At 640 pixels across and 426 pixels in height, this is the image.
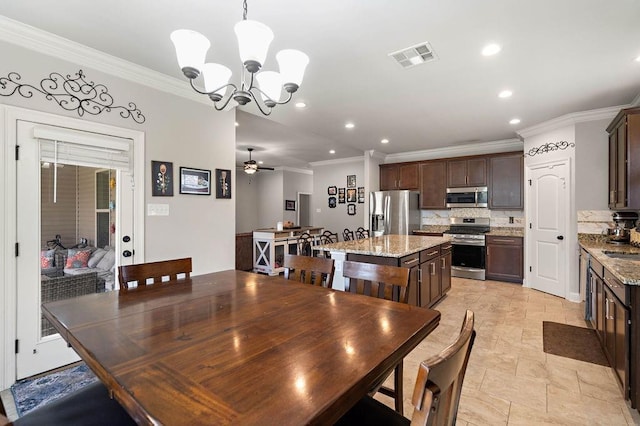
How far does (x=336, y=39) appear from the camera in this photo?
241 cm

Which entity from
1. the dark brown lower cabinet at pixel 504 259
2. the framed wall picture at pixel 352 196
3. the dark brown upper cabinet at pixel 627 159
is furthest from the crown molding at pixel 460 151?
the dark brown upper cabinet at pixel 627 159

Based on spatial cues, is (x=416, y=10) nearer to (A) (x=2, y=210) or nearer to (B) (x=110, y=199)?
(B) (x=110, y=199)

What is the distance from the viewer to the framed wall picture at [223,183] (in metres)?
3.56

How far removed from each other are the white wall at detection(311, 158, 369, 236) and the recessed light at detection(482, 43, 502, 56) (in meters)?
5.15

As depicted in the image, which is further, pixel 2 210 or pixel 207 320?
pixel 2 210

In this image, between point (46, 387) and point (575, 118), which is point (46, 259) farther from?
point (575, 118)

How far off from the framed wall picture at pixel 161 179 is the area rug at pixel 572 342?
3.94 m

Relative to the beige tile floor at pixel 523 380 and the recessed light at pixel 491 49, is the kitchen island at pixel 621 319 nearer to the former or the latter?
the beige tile floor at pixel 523 380

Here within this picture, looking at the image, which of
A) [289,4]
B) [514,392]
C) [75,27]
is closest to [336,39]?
[289,4]

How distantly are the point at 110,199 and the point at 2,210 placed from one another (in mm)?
730

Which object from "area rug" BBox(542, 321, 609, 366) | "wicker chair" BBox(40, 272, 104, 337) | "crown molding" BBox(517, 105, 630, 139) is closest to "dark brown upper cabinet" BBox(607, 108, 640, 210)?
"crown molding" BBox(517, 105, 630, 139)

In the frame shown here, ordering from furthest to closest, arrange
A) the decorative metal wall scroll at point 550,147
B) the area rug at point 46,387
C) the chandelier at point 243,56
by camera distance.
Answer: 1. the decorative metal wall scroll at point 550,147
2. the area rug at point 46,387
3. the chandelier at point 243,56

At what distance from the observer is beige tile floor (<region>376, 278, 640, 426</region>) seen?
191 cm

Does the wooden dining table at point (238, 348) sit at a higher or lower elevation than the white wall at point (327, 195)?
lower
